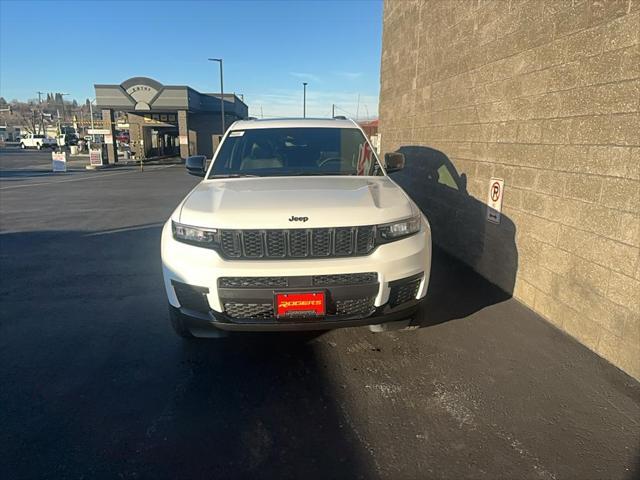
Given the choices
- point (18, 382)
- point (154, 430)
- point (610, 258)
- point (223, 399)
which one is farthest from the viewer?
point (610, 258)

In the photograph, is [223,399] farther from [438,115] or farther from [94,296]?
[438,115]

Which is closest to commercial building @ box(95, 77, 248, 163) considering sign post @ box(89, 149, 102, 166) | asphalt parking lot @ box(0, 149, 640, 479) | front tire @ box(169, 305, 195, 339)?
sign post @ box(89, 149, 102, 166)

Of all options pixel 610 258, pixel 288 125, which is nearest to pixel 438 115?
pixel 288 125

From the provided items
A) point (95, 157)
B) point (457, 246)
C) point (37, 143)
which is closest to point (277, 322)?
point (457, 246)

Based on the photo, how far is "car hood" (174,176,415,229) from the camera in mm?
2850

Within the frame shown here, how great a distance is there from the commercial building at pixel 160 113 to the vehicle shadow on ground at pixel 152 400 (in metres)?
23.8

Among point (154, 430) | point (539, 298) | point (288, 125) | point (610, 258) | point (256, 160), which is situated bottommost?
point (154, 430)

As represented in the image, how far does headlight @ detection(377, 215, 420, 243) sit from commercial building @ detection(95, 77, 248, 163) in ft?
81.8

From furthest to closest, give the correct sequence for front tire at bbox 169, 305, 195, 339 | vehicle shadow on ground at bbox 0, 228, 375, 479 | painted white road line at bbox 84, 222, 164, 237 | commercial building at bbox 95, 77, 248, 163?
commercial building at bbox 95, 77, 248, 163
painted white road line at bbox 84, 222, 164, 237
front tire at bbox 169, 305, 195, 339
vehicle shadow on ground at bbox 0, 228, 375, 479

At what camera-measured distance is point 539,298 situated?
4133mm

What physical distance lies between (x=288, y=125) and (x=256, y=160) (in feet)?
2.24

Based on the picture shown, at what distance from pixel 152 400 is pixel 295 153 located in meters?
2.60

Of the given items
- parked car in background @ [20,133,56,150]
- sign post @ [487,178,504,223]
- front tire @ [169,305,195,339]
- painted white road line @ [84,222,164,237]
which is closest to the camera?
front tire @ [169,305,195,339]

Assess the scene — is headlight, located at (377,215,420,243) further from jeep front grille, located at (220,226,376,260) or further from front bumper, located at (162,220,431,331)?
jeep front grille, located at (220,226,376,260)
